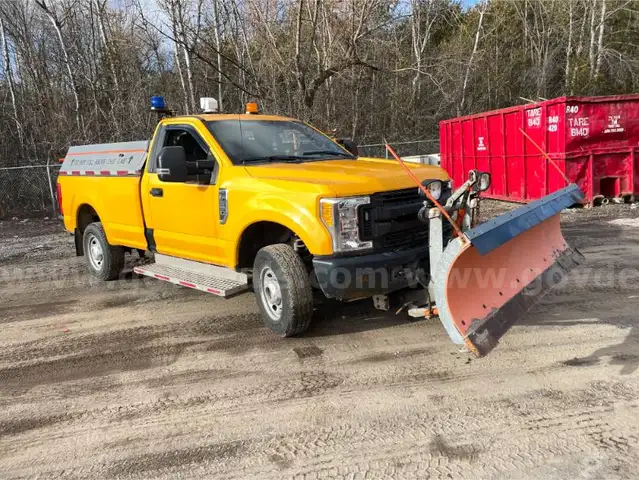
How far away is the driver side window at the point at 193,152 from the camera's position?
210 inches

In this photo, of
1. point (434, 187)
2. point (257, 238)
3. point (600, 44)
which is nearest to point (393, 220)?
point (434, 187)

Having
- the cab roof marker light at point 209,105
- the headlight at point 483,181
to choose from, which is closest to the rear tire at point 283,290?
the headlight at point 483,181

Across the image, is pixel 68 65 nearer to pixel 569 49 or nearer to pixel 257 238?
pixel 257 238

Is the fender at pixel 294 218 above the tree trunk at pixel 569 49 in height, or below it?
below

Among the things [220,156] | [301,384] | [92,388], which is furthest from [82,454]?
[220,156]

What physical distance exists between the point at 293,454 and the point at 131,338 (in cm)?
270

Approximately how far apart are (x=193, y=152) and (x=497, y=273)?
11.4 ft

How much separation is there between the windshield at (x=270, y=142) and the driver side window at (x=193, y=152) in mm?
217

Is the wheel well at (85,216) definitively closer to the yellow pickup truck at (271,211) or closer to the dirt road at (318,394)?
the yellow pickup truck at (271,211)

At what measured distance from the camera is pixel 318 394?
3789 mm

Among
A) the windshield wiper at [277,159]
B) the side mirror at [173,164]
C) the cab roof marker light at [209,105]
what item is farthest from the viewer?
the cab roof marker light at [209,105]

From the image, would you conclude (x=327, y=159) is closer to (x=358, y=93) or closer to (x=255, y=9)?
(x=255, y=9)

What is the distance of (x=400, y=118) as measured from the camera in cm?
2497

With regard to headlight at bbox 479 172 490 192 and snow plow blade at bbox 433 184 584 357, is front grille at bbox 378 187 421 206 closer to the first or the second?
headlight at bbox 479 172 490 192
